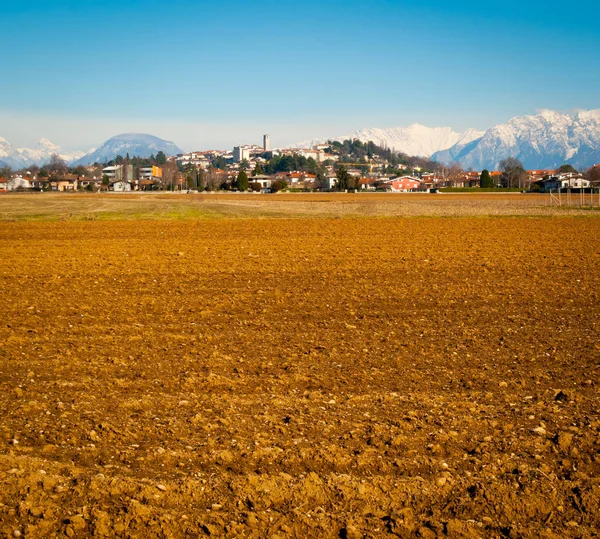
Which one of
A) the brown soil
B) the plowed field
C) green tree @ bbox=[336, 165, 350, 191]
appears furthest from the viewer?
green tree @ bbox=[336, 165, 350, 191]

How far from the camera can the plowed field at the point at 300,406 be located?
5789 mm

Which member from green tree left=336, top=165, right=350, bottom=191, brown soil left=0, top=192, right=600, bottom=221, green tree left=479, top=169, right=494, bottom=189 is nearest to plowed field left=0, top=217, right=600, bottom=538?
brown soil left=0, top=192, right=600, bottom=221

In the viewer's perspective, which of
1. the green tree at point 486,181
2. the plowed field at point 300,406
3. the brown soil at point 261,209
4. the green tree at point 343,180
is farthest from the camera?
the green tree at point 486,181

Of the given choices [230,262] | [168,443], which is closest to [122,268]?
[230,262]

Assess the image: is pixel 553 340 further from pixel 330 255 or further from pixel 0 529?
pixel 330 255

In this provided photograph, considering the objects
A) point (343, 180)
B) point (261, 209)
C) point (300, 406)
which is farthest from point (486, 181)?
point (300, 406)

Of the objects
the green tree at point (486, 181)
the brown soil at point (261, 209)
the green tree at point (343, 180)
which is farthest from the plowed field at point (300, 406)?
the green tree at point (486, 181)

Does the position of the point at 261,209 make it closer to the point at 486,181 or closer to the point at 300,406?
the point at 300,406

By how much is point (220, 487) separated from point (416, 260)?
16.2m

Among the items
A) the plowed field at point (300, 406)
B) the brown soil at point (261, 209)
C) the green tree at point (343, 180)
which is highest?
the green tree at point (343, 180)

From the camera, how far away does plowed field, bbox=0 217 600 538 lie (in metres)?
5.79

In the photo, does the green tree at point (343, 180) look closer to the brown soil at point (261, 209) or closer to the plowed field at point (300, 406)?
the brown soil at point (261, 209)

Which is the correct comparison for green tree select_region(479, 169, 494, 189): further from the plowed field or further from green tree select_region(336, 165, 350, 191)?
the plowed field

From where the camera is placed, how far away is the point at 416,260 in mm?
21516
